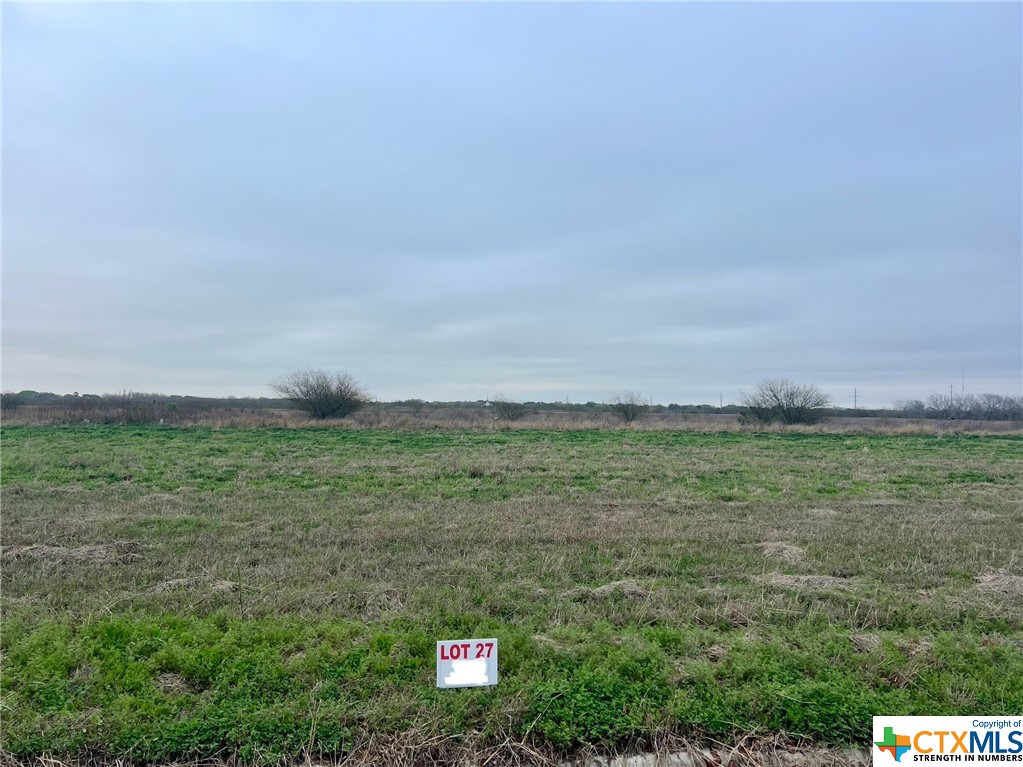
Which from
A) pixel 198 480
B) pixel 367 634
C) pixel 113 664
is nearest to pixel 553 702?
pixel 367 634

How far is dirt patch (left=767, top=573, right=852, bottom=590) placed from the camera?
6.59m

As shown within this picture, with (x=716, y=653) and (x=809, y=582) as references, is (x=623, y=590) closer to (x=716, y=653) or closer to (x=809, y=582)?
(x=716, y=653)

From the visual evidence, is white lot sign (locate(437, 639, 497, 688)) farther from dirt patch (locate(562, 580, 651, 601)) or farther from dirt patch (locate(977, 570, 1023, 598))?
dirt patch (locate(977, 570, 1023, 598))

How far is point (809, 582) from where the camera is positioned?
22.1ft

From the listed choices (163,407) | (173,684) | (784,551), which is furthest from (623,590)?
(163,407)

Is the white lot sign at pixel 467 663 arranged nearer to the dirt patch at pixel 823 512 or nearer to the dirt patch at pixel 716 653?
the dirt patch at pixel 716 653

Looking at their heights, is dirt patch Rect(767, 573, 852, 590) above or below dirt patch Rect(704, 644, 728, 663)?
above

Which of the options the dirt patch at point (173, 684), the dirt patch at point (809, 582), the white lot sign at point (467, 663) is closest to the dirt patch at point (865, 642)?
the dirt patch at point (809, 582)

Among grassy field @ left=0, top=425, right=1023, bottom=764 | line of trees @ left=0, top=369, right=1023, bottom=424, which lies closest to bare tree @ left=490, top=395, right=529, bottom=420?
line of trees @ left=0, top=369, right=1023, bottom=424

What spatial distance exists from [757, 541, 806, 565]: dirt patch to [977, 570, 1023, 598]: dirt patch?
5.94ft

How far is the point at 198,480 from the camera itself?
13.9 m

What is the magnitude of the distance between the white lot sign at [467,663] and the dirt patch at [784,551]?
15.9 ft

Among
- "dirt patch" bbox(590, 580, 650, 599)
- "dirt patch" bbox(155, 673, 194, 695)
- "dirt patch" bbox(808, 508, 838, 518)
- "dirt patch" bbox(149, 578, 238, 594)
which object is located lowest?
"dirt patch" bbox(155, 673, 194, 695)

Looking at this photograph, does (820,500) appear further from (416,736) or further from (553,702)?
(416,736)
